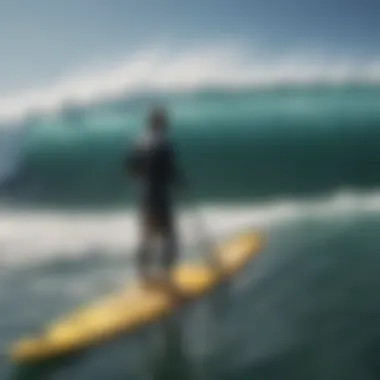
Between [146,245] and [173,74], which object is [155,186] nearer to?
[146,245]

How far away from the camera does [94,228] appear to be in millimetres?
4320

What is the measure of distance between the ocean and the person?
93 millimetres

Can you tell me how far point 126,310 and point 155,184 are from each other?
0.64 metres

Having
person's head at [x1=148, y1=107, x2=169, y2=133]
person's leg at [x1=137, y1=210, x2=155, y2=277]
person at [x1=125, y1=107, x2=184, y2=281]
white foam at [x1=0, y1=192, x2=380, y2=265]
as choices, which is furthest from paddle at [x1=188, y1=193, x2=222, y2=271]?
person's head at [x1=148, y1=107, x2=169, y2=133]

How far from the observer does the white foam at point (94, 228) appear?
13.8ft

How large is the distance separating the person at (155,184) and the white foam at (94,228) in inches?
5.7

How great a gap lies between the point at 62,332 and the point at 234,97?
155cm

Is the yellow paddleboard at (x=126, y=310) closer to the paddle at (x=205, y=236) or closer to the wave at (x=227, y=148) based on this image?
the paddle at (x=205, y=236)

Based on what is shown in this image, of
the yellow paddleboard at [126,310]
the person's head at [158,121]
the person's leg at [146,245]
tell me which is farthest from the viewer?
the person's leg at [146,245]

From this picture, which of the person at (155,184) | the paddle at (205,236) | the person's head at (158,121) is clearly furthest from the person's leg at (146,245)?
the person's head at (158,121)

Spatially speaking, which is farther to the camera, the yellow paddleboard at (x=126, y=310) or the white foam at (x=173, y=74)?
the white foam at (x=173, y=74)

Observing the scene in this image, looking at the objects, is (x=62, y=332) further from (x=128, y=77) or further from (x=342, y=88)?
(x=342, y=88)

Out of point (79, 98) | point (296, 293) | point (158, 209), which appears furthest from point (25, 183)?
point (296, 293)

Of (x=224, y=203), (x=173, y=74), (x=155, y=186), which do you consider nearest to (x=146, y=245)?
(x=155, y=186)
